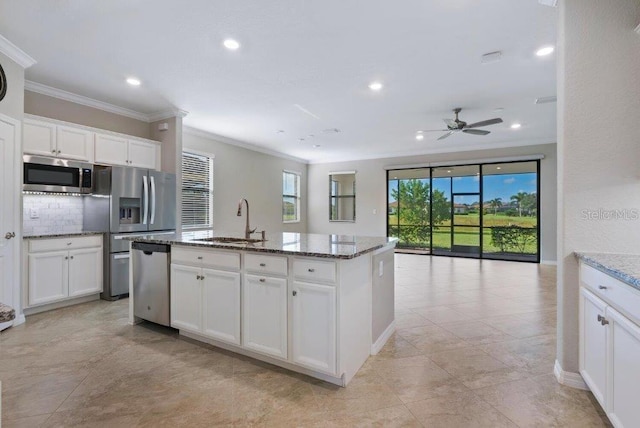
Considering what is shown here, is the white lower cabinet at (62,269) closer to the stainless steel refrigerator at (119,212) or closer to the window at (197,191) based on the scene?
the stainless steel refrigerator at (119,212)

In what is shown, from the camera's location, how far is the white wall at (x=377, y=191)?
272 inches

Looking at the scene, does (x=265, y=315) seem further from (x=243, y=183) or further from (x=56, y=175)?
(x=243, y=183)

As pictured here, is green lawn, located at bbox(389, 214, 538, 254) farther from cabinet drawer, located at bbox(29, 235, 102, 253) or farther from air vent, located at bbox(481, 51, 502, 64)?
cabinet drawer, located at bbox(29, 235, 102, 253)

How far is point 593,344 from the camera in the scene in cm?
187

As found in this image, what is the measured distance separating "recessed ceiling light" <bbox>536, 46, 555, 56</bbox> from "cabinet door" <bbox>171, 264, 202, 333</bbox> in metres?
3.75

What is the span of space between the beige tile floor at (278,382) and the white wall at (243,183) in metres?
3.28

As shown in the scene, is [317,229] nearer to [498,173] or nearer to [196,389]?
[498,173]

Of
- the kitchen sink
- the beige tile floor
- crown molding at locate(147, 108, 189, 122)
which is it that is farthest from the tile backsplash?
the kitchen sink

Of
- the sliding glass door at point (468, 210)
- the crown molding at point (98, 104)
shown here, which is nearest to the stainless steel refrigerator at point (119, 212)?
the crown molding at point (98, 104)

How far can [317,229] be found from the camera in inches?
379

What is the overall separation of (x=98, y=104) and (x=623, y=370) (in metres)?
5.86

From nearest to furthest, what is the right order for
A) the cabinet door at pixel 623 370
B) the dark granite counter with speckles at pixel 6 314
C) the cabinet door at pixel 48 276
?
the dark granite counter with speckles at pixel 6 314, the cabinet door at pixel 623 370, the cabinet door at pixel 48 276

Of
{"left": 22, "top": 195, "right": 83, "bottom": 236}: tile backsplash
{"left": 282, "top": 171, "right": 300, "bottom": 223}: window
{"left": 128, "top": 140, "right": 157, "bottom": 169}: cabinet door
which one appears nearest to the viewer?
{"left": 22, "top": 195, "right": 83, "bottom": 236}: tile backsplash

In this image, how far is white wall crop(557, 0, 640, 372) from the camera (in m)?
2.02
